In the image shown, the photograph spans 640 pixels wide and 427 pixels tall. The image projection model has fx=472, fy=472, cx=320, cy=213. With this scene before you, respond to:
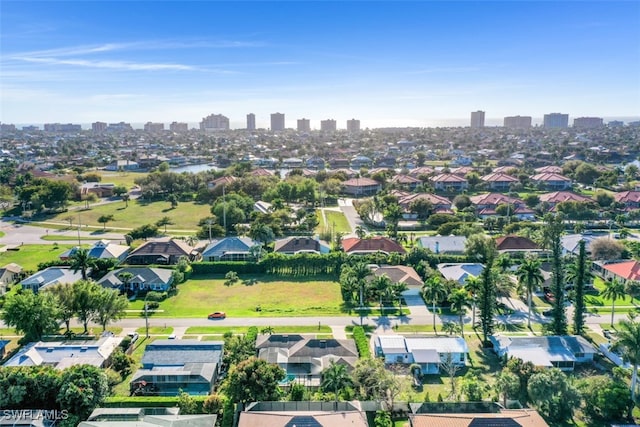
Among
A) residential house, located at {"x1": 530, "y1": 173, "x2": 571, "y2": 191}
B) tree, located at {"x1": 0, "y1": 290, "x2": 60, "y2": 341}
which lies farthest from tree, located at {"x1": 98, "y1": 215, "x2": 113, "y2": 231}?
residential house, located at {"x1": 530, "y1": 173, "x2": 571, "y2": 191}

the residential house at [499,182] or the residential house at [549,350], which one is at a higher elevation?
the residential house at [499,182]

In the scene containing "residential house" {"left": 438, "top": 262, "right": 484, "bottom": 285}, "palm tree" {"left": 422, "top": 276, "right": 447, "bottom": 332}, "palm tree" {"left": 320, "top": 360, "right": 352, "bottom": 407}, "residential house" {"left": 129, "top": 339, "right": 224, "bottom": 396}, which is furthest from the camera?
"residential house" {"left": 438, "top": 262, "right": 484, "bottom": 285}

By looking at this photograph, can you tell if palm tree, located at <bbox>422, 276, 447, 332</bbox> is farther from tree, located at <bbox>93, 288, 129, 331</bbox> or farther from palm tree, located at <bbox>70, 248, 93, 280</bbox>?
palm tree, located at <bbox>70, 248, 93, 280</bbox>

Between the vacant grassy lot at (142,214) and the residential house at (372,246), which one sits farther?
the vacant grassy lot at (142,214)

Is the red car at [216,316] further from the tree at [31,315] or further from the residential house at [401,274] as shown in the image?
the residential house at [401,274]

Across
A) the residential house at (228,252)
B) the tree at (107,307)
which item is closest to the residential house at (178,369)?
the tree at (107,307)

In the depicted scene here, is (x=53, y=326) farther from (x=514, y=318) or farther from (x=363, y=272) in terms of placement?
(x=514, y=318)
